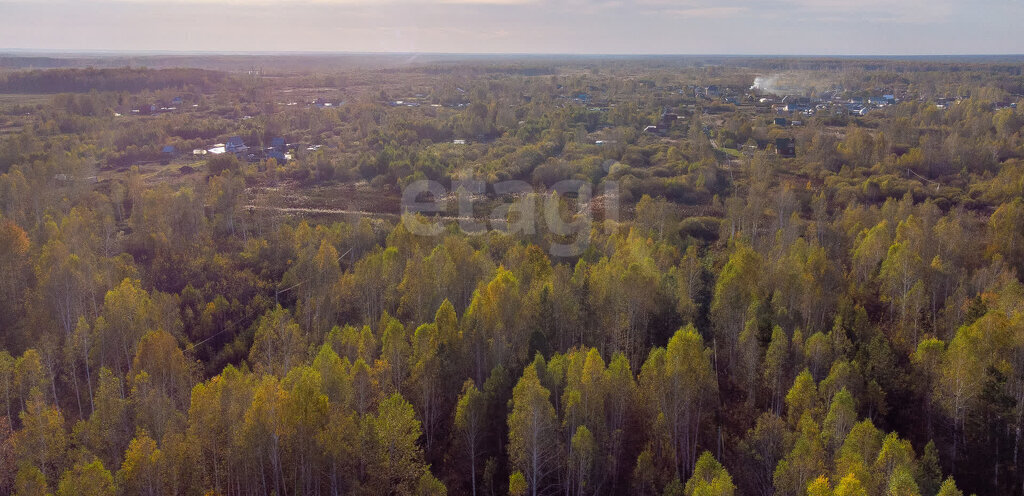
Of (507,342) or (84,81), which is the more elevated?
(84,81)

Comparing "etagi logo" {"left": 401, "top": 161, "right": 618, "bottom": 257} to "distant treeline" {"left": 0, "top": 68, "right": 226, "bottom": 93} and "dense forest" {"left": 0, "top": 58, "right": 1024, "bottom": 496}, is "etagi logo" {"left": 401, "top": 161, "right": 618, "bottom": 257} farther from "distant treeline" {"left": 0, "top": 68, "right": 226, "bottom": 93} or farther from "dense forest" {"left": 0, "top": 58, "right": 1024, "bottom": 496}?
"distant treeline" {"left": 0, "top": 68, "right": 226, "bottom": 93}

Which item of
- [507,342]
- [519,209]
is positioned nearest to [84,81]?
[519,209]

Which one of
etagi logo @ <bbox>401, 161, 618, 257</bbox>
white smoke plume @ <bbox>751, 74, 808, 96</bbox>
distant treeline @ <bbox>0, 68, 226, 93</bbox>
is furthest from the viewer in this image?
white smoke plume @ <bbox>751, 74, 808, 96</bbox>

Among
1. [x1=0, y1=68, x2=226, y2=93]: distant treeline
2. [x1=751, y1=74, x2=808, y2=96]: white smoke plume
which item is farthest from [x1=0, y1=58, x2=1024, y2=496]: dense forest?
[x1=751, y1=74, x2=808, y2=96]: white smoke plume

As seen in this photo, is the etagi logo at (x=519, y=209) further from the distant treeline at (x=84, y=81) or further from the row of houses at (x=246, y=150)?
the distant treeline at (x=84, y=81)

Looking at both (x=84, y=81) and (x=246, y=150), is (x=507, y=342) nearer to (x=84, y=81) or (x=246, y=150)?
(x=246, y=150)

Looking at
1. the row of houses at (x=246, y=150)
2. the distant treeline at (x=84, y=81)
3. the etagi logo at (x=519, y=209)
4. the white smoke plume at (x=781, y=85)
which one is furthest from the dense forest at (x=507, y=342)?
the white smoke plume at (x=781, y=85)
